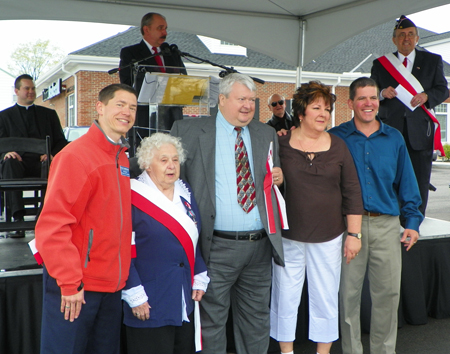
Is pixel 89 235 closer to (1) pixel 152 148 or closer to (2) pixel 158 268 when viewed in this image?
(2) pixel 158 268

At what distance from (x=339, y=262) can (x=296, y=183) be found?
0.56m

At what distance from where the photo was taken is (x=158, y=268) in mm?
2100

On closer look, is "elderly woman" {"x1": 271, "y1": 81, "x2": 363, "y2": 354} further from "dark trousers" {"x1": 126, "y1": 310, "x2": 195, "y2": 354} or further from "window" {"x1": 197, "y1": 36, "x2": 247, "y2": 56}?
"window" {"x1": 197, "y1": 36, "x2": 247, "y2": 56}

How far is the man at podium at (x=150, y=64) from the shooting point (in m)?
3.35

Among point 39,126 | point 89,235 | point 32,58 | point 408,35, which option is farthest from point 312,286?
point 32,58

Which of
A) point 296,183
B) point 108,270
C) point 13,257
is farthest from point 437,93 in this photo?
point 13,257

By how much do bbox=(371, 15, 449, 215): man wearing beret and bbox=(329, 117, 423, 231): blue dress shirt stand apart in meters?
1.05

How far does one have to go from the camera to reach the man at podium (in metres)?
3.35

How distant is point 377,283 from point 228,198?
1204mm

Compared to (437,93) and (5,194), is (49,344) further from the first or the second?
(437,93)

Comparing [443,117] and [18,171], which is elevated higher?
[443,117]

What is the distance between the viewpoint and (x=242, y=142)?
8.18 feet

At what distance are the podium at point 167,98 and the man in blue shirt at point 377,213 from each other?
111 cm

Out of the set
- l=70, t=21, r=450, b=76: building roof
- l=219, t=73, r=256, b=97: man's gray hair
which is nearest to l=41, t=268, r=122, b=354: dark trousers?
l=219, t=73, r=256, b=97: man's gray hair
